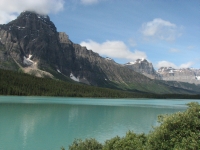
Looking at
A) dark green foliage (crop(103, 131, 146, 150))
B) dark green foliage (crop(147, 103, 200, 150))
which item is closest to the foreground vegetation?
dark green foliage (crop(147, 103, 200, 150))

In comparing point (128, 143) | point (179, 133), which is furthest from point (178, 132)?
point (128, 143)

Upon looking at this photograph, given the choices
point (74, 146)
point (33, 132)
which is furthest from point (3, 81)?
point (74, 146)

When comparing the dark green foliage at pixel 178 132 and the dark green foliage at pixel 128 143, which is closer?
the dark green foliage at pixel 178 132

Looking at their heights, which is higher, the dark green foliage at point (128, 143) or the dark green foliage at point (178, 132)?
the dark green foliage at point (178, 132)

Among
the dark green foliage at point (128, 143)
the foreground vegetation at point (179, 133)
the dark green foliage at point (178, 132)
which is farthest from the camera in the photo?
the dark green foliage at point (128, 143)

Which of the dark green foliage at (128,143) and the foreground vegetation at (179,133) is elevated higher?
the foreground vegetation at (179,133)

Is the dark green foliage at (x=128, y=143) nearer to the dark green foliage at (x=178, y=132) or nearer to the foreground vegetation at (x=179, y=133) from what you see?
the foreground vegetation at (x=179, y=133)

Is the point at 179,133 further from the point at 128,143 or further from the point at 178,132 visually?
the point at 128,143

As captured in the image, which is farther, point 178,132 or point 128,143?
point 128,143

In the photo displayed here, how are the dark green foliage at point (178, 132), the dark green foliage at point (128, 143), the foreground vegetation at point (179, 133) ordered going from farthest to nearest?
1. the dark green foliage at point (128, 143)
2. the dark green foliage at point (178, 132)
3. the foreground vegetation at point (179, 133)

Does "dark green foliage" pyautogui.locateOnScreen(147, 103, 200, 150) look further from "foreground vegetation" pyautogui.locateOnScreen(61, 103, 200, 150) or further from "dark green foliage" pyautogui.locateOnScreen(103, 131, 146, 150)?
"dark green foliage" pyautogui.locateOnScreen(103, 131, 146, 150)

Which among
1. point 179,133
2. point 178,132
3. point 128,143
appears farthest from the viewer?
point 128,143

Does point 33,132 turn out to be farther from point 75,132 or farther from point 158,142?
point 158,142

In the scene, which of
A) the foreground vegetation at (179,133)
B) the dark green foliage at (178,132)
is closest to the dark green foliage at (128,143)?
the foreground vegetation at (179,133)
